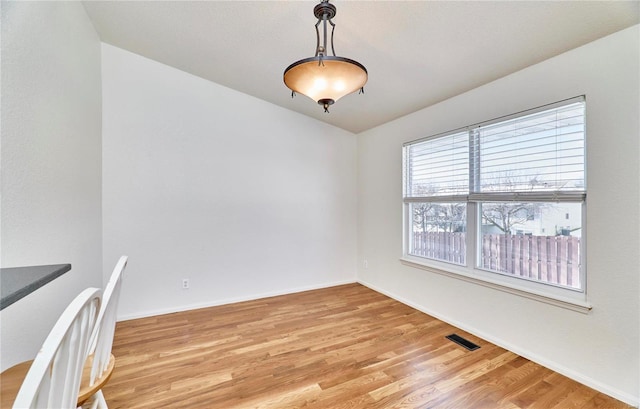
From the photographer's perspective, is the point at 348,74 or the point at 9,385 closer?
the point at 9,385

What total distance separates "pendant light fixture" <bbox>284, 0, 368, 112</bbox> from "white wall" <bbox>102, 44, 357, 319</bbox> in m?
2.24

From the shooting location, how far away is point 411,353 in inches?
94.3

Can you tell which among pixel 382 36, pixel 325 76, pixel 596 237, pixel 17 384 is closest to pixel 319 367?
pixel 17 384

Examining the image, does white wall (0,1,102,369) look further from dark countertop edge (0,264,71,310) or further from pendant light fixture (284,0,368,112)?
pendant light fixture (284,0,368,112)

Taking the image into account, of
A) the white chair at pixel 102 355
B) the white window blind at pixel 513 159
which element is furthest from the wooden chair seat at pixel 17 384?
the white window blind at pixel 513 159

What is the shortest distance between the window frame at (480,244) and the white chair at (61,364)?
112 inches

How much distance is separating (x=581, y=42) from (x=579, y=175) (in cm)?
95

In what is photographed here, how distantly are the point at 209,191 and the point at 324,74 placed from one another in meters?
2.50

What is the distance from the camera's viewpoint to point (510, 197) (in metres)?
2.43

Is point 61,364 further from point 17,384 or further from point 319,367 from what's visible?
point 319,367

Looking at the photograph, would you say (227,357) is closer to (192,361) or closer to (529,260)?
(192,361)

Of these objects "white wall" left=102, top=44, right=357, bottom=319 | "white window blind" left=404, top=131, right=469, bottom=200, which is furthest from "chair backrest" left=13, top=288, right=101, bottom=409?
"white window blind" left=404, top=131, right=469, bottom=200

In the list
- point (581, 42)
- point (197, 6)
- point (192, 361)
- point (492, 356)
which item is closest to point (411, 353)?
point (492, 356)

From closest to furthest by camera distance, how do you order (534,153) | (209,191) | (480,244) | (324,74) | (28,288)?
(28,288) → (324,74) → (534,153) → (480,244) → (209,191)
